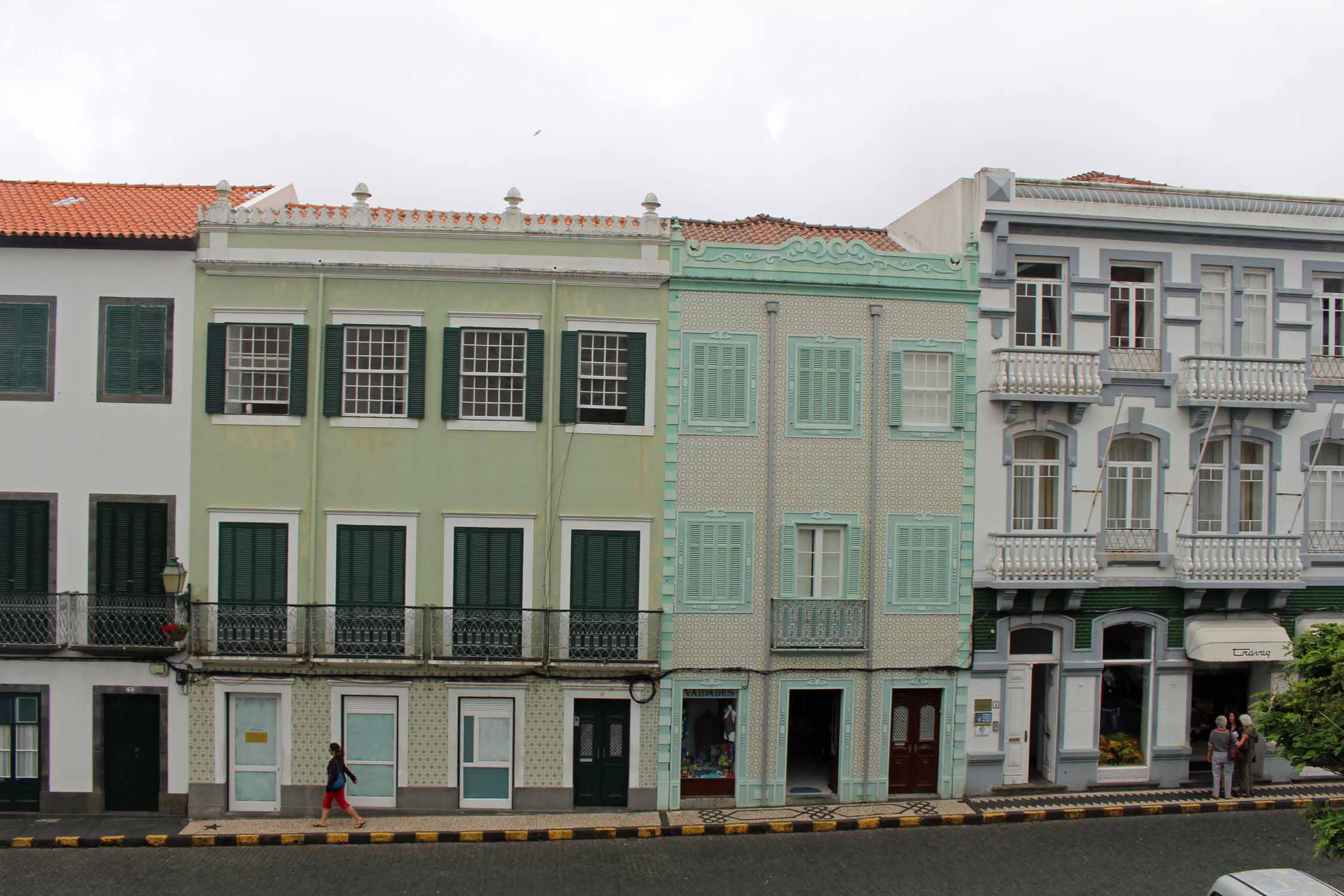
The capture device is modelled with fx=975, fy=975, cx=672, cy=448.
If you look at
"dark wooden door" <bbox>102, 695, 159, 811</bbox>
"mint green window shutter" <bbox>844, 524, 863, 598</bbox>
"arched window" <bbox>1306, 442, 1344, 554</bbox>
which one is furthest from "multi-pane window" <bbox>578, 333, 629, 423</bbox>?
"arched window" <bbox>1306, 442, 1344, 554</bbox>

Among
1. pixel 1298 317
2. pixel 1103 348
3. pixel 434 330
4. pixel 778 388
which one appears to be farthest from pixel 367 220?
pixel 1298 317

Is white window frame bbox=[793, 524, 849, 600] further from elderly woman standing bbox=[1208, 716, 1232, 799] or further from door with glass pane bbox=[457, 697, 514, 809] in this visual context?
elderly woman standing bbox=[1208, 716, 1232, 799]

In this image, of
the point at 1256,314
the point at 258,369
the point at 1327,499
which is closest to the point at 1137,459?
the point at 1256,314

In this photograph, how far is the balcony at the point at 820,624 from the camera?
58.3 ft

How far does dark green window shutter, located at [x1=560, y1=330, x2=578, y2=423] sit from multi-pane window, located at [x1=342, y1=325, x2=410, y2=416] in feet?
9.24

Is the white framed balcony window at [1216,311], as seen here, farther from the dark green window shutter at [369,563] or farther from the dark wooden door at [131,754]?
the dark wooden door at [131,754]

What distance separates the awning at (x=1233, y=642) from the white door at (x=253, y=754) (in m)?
17.2

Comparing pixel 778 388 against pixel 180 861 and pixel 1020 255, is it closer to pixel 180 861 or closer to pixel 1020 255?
pixel 1020 255

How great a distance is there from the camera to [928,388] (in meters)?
18.3

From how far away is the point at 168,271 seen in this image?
1733 cm

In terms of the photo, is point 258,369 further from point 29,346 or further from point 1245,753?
point 1245,753

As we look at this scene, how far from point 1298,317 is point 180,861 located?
888 inches

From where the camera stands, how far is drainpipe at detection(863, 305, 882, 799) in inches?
711

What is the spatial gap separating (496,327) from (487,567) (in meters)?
4.34
